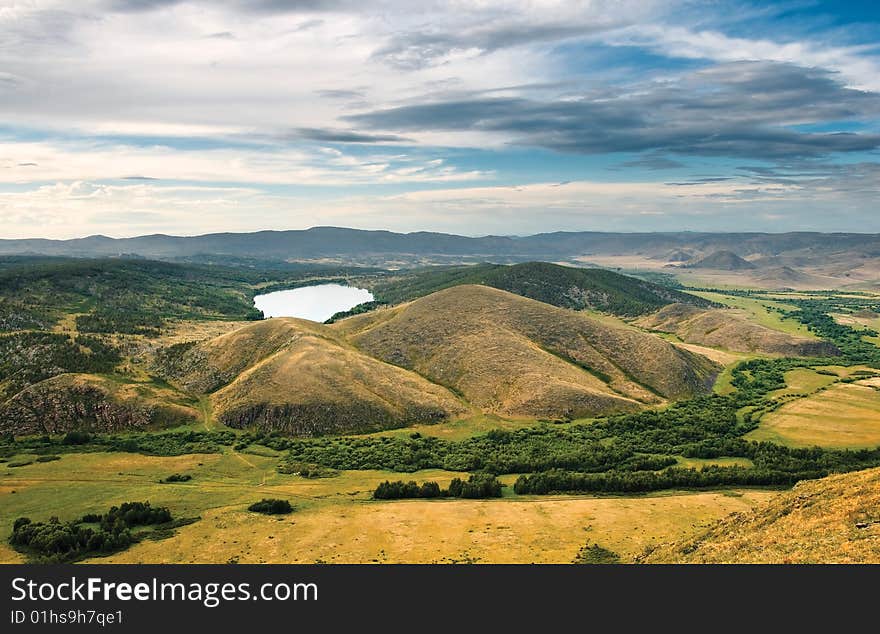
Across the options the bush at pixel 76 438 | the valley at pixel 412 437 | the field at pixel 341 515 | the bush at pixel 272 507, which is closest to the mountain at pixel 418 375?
the valley at pixel 412 437

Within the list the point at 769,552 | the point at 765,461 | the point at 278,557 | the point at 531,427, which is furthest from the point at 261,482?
the point at 765,461

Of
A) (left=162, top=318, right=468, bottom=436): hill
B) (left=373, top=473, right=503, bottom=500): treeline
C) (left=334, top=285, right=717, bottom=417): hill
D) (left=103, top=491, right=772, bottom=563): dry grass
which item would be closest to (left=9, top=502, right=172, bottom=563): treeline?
(left=103, top=491, right=772, bottom=563): dry grass

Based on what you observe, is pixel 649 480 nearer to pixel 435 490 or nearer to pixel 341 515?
pixel 435 490

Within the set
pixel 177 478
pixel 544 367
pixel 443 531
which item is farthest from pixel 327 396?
pixel 443 531

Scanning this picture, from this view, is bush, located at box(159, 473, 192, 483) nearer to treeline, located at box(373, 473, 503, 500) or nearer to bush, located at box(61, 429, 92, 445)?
bush, located at box(61, 429, 92, 445)

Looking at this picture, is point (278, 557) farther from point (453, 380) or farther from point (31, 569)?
point (453, 380)

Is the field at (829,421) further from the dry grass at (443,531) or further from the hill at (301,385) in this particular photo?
the hill at (301,385)
